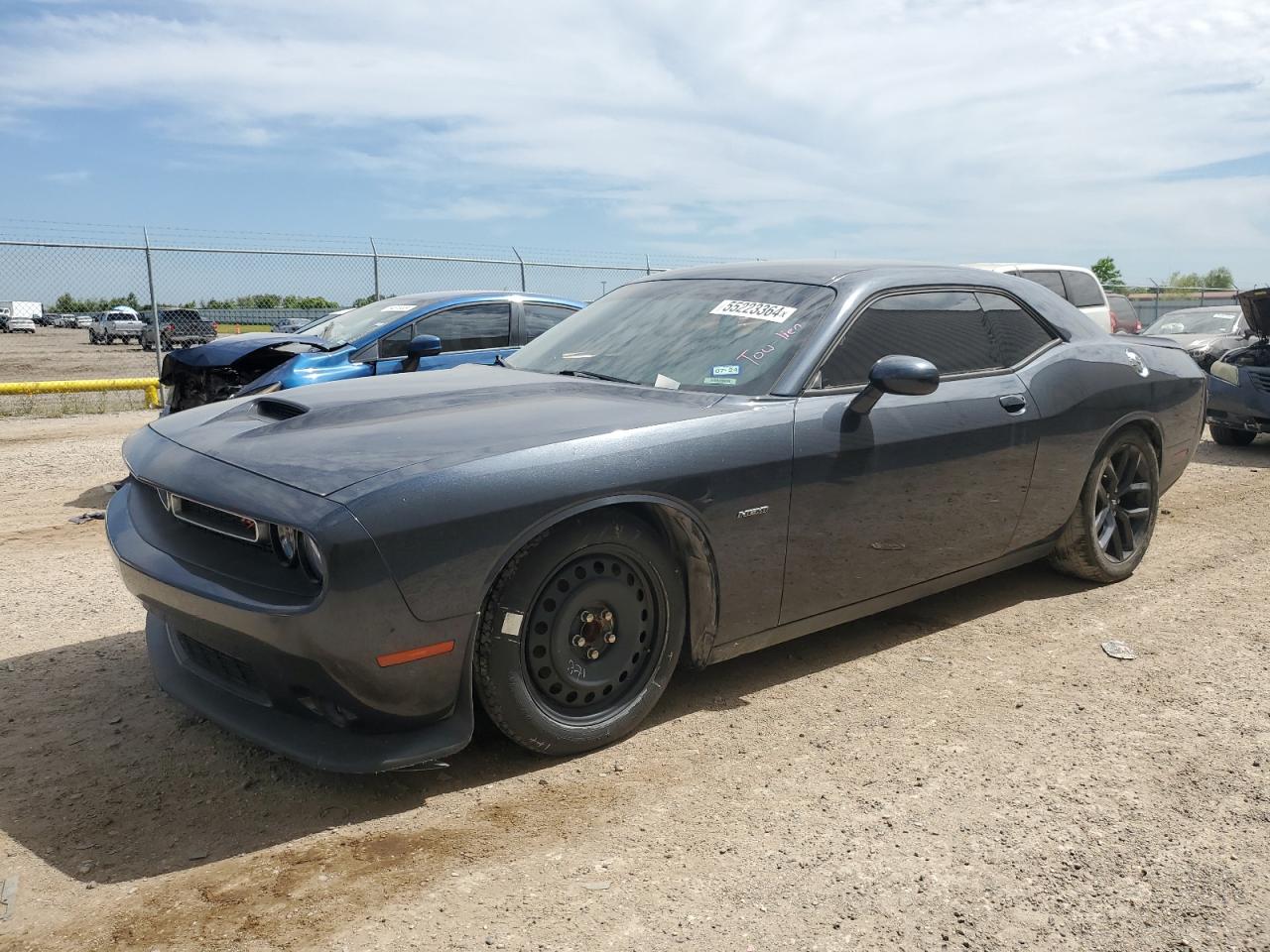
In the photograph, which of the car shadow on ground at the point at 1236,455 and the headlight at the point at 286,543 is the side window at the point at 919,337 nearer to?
the headlight at the point at 286,543

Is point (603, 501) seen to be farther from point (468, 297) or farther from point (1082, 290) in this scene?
point (1082, 290)

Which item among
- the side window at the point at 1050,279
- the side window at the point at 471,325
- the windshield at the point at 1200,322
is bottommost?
the windshield at the point at 1200,322

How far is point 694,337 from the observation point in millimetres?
3934

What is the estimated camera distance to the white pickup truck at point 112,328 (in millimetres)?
34812

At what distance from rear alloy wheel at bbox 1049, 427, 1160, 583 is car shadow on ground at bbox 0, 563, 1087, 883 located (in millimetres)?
1453

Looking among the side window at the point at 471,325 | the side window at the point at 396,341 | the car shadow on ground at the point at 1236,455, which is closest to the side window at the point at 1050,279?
the car shadow on ground at the point at 1236,455

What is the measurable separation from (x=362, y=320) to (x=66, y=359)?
21.8 meters

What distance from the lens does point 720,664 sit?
4105 mm

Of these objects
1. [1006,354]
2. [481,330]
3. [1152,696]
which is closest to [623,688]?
[1152,696]

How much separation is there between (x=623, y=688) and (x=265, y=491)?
4.18ft

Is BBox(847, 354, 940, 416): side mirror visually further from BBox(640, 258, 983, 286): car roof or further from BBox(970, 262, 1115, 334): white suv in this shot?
BBox(970, 262, 1115, 334): white suv

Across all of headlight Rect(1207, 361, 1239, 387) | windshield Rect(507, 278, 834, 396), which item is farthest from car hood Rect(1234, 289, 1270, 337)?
windshield Rect(507, 278, 834, 396)

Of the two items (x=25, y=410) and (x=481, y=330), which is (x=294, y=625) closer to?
(x=481, y=330)

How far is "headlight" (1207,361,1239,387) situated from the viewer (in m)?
9.35
